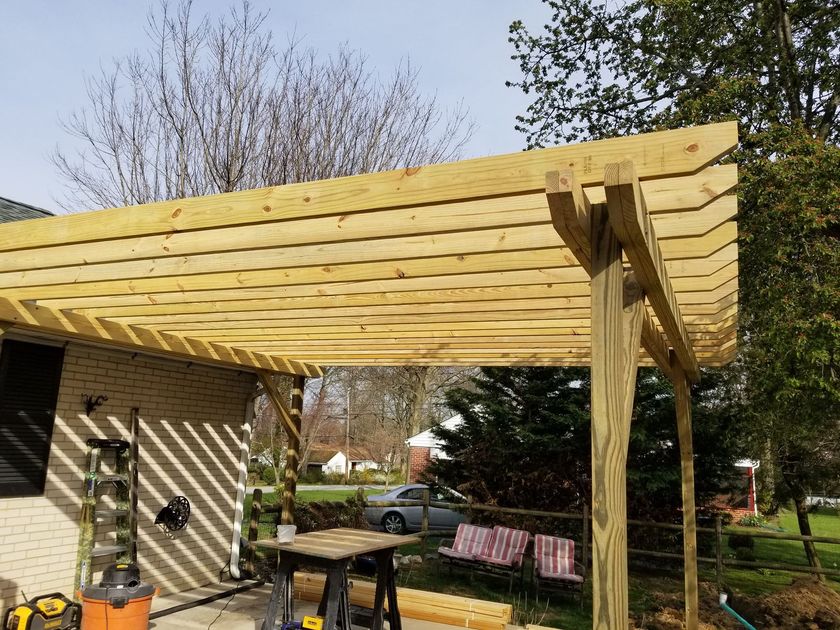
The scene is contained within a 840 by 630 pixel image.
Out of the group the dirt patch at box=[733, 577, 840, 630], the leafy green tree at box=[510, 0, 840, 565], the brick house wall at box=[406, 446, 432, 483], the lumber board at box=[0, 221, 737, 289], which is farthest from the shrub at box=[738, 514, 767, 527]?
the lumber board at box=[0, 221, 737, 289]

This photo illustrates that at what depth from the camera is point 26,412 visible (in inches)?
216

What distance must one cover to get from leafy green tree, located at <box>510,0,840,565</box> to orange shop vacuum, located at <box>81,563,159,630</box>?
638 cm

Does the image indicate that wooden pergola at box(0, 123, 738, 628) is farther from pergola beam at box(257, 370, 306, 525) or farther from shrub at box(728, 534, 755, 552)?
shrub at box(728, 534, 755, 552)

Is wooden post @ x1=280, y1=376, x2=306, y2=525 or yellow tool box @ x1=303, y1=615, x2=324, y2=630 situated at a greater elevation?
wooden post @ x1=280, y1=376, x2=306, y2=525

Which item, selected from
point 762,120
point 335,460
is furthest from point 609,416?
point 335,460

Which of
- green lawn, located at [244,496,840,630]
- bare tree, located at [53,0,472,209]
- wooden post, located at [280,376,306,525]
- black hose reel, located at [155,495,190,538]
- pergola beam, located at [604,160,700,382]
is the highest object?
bare tree, located at [53,0,472,209]

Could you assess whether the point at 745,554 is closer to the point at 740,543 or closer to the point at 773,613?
the point at 740,543

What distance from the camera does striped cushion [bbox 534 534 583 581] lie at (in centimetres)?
771

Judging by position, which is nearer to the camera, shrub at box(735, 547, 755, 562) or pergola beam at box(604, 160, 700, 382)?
pergola beam at box(604, 160, 700, 382)

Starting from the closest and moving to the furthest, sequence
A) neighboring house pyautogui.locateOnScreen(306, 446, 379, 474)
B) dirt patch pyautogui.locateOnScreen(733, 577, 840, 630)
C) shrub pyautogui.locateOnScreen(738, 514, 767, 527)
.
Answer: dirt patch pyautogui.locateOnScreen(733, 577, 840, 630) → shrub pyautogui.locateOnScreen(738, 514, 767, 527) → neighboring house pyautogui.locateOnScreen(306, 446, 379, 474)

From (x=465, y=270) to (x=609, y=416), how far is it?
1.55 metres

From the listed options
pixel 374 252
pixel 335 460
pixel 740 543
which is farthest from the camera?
pixel 335 460

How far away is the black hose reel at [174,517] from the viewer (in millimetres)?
6725

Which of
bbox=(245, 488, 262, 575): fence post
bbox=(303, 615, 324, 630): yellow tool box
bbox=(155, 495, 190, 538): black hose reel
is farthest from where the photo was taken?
bbox=(245, 488, 262, 575): fence post
